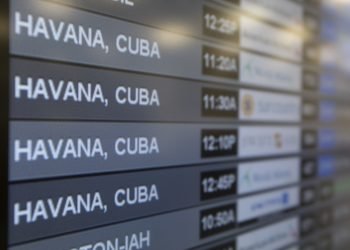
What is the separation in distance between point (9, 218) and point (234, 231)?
2.36 feet

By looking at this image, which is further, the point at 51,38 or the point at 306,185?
the point at 306,185

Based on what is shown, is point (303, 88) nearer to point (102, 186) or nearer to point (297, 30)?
point (297, 30)

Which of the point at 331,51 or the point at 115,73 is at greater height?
the point at 331,51

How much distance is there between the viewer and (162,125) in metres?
1.04

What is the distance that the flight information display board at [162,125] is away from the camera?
2.59ft

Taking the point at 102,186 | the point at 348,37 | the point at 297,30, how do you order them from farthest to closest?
the point at 348,37, the point at 297,30, the point at 102,186

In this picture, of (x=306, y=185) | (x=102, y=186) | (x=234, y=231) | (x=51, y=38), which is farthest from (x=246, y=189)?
(x=51, y=38)

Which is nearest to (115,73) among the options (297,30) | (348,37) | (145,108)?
(145,108)

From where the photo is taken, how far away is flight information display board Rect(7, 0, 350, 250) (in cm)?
79

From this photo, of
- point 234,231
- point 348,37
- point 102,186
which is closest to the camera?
point 102,186

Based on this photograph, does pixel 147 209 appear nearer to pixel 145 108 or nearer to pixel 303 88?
pixel 145 108

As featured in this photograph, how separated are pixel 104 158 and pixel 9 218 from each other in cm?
22

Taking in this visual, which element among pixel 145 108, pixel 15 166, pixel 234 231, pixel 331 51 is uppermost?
pixel 331 51

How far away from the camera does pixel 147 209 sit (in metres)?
1.00
